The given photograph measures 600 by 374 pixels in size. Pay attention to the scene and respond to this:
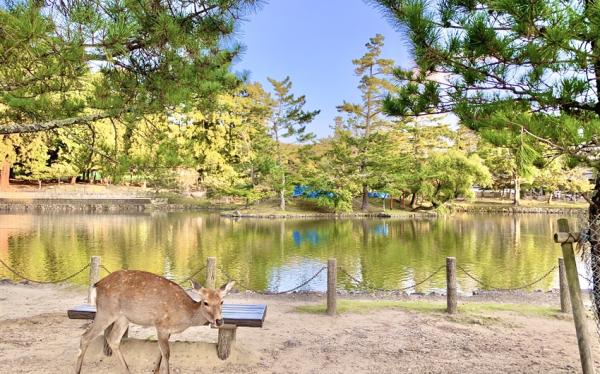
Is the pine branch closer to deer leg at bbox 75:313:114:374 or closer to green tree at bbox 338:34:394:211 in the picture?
deer leg at bbox 75:313:114:374

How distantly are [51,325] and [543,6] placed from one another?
5.62 m

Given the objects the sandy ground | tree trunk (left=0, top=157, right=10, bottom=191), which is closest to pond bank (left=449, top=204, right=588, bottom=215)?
the sandy ground

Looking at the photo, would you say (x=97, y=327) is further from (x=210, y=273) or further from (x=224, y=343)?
(x=210, y=273)

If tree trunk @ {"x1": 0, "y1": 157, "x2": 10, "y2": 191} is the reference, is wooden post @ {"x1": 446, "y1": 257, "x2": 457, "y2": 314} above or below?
below

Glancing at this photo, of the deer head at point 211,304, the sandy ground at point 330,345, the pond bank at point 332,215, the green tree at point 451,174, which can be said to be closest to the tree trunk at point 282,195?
the pond bank at point 332,215

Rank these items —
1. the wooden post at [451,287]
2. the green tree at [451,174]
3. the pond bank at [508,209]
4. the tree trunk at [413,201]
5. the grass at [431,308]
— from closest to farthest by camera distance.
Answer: the wooden post at [451,287]
the grass at [431,308]
the green tree at [451,174]
the tree trunk at [413,201]
the pond bank at [508,209]

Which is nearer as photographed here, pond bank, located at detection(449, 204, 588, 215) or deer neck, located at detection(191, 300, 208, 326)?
deer neck, located at detection(191, 300, 208, 326)

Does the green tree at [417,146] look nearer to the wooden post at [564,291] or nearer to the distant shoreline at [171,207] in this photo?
the distant shoreline at [171,207]

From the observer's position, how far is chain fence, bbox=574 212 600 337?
3176mm

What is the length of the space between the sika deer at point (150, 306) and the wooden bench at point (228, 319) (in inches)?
15.6

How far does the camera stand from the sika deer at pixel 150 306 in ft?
10.5

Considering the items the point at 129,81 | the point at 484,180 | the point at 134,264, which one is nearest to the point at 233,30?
Result: the point at 129,81

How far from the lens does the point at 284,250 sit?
14.0 m

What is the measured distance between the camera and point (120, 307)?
10.5 ft
